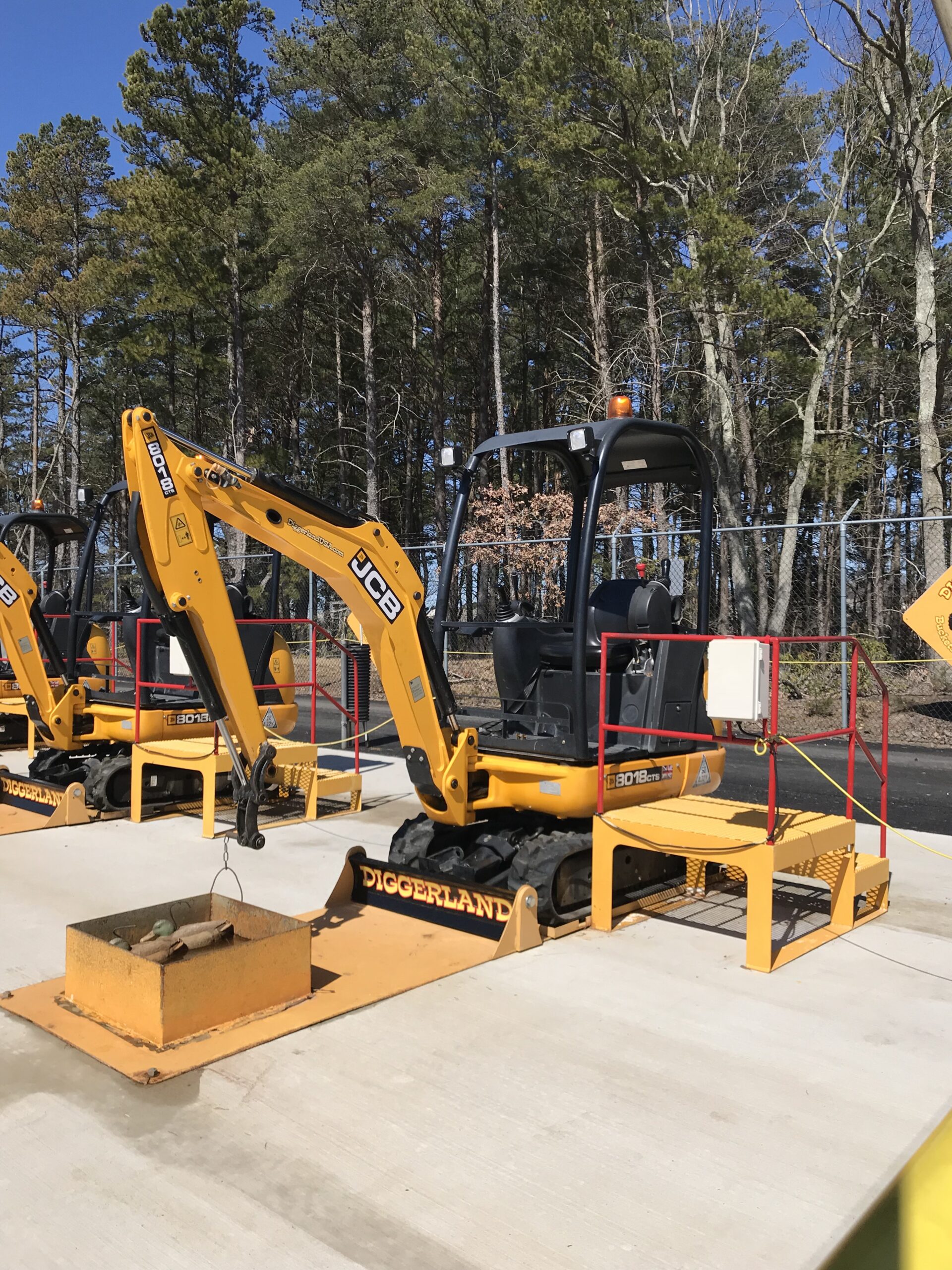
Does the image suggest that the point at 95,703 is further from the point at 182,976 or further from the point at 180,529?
the point at 182,976

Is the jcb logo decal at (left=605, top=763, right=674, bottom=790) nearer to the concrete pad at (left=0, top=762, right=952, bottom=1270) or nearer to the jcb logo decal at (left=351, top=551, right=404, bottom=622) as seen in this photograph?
the concrete pad at (left=0, top=762, right=952, bottom=1270)

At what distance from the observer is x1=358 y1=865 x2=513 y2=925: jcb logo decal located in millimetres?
5457

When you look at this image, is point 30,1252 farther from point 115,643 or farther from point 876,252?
point 876,252

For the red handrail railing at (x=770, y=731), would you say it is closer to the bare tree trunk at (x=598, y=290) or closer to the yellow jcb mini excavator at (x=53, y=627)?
the yellow jcb mini excavator at (x=53, y=627)

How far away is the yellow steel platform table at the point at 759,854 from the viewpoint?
16.9 ft

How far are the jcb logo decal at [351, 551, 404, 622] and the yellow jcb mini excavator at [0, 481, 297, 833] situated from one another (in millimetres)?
3369

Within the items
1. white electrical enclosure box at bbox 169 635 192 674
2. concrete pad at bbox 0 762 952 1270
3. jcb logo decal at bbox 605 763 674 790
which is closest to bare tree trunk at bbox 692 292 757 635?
white electrical enclosure box at bbox 169 635 192 674

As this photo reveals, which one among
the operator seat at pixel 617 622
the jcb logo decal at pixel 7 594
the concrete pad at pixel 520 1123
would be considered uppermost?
the jcb logo decal at pixel 7 594

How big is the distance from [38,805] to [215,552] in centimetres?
487

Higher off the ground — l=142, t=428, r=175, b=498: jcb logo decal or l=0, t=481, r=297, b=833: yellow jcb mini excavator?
l=142, t=428, r=175, b=498: jcb logo decal

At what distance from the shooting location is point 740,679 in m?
5.18

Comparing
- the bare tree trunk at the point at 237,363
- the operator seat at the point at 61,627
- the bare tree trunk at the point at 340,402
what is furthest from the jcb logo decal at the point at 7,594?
the bare tree trunk at the point at 340,402

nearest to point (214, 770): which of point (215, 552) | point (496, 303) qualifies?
point (215, 552)

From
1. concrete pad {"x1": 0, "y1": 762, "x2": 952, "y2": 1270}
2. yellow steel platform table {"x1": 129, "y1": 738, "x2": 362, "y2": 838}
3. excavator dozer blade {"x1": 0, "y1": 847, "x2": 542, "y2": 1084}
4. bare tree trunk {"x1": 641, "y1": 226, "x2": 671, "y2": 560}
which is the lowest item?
concrete pad {"x1": 0, "y1": 762, "x2": 952, "y2": 1270}
